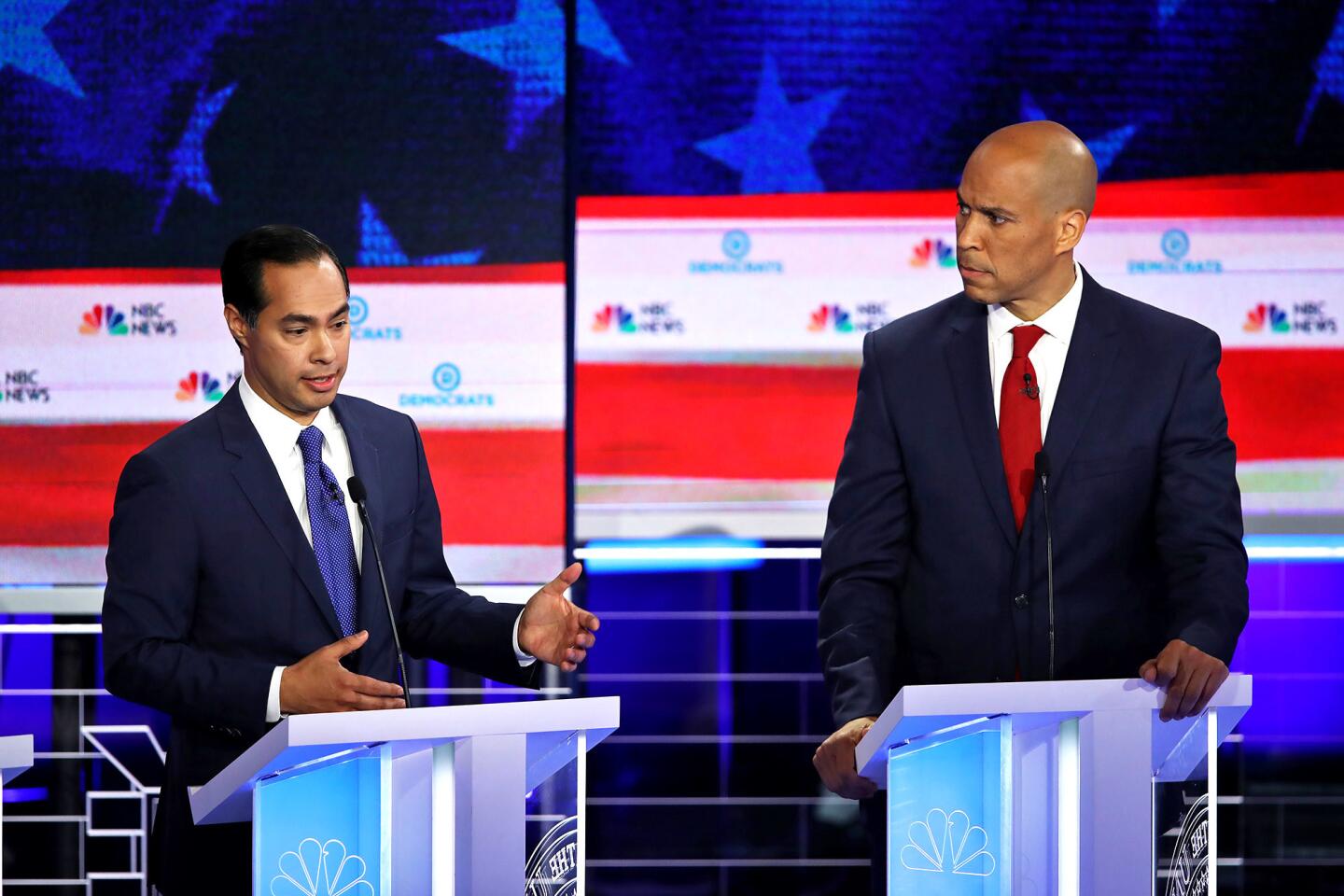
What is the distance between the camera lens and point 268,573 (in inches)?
86.6

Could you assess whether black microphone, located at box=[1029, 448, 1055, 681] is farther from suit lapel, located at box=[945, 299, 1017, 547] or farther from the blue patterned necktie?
the blue patterned necktie

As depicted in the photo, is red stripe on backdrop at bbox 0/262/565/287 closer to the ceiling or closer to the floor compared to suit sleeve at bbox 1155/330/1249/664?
closer to the ceiling

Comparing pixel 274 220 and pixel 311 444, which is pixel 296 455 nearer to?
pixel 311 444

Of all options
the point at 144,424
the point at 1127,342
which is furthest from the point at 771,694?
the point at 1127,342

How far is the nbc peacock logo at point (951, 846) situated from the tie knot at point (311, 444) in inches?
40.9

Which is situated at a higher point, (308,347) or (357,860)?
(308,347)

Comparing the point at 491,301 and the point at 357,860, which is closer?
the point at 357,860

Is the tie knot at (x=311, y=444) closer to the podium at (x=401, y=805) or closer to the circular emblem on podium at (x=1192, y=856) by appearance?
the podium at (x=401, y=805)

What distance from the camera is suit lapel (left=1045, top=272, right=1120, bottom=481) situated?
223cm

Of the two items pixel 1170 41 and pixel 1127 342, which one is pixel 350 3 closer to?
pixel 1170 41

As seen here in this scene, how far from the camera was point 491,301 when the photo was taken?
4023mm

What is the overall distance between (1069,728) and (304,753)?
78 cm

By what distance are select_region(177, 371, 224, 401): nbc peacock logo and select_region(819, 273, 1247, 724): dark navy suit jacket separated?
220 centimetres

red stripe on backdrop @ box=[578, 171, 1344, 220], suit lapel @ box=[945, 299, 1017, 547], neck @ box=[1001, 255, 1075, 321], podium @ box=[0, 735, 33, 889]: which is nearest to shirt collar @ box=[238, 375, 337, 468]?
podium @ box=[0, 735, 33, 889]
